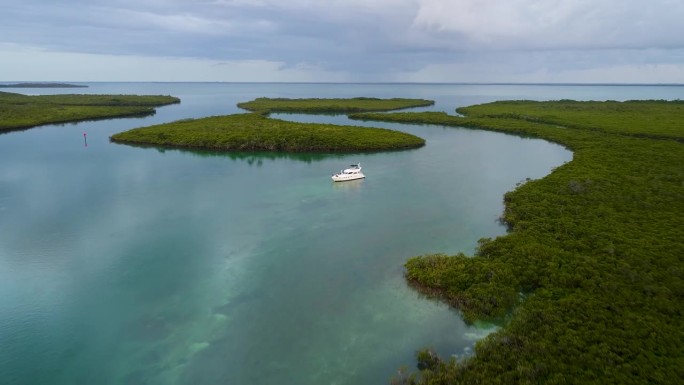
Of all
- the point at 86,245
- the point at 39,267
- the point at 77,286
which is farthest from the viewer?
the point at 86,245

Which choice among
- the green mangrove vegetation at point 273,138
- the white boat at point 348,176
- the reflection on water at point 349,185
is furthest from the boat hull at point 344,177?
the green mangrove vegetation at point 273,138

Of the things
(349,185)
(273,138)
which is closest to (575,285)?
(349,185)

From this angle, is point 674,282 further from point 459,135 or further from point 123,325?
point 459,135

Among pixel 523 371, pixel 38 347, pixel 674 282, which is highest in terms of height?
pixel 674 282

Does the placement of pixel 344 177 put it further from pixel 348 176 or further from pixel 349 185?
pixel 349 185

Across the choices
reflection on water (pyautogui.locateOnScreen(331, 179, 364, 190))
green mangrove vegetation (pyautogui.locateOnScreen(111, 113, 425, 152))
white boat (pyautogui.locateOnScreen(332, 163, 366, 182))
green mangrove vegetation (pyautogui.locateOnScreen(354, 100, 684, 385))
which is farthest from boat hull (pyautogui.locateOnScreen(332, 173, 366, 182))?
green mangrove vegetation (pyautogui.locateOnScreen(111, 113, 425, 152))

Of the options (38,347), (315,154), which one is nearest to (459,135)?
(315,154)
